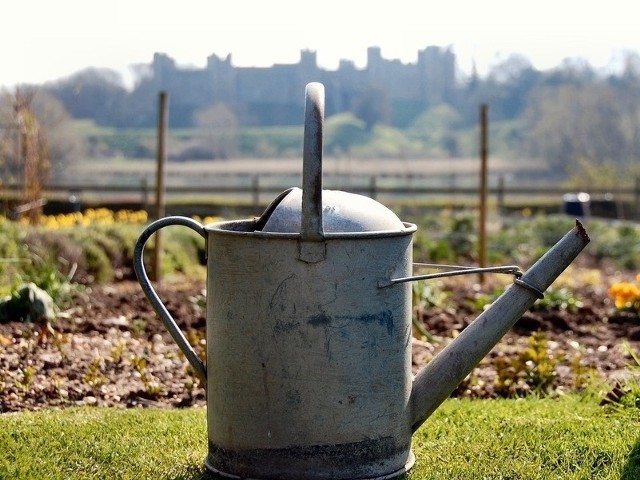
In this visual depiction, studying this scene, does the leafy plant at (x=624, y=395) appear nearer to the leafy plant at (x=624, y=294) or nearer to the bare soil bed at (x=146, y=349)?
the bare soil bed at (x=146, y=349)

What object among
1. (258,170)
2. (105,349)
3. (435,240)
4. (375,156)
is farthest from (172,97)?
(105,349)

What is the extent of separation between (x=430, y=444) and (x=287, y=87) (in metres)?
20.7

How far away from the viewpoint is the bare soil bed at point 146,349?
438 centimetres

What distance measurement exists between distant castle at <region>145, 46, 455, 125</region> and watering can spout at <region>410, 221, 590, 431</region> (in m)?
20.7

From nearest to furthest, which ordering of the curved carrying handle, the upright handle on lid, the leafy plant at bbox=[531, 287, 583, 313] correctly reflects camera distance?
the upright handle on lid < the curved carrying handle < the leafy plant at bbox=[531, 287, 583, 313]

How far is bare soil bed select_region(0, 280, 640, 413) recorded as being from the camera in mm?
4375

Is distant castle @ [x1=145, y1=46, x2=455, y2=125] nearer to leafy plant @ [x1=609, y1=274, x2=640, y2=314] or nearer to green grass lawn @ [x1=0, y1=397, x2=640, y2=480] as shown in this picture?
leafy plant @ [x1=609, y1=274, x2=640, y2=314]

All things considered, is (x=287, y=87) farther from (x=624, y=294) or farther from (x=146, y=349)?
(x=146, y=349)

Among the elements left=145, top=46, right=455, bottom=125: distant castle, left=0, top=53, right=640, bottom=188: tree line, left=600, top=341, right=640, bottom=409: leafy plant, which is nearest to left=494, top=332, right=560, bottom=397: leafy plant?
left=600, top=341, right=640, bottom=409: leafy plant

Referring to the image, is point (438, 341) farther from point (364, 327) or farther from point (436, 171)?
point (436, 171)

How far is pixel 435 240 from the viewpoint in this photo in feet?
37.9

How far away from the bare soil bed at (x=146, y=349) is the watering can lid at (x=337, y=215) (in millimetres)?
1590

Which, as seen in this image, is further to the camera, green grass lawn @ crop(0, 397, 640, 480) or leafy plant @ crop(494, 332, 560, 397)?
leafy plant @ crop(494, 332, 560, 397)

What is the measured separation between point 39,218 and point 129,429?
6.65m
